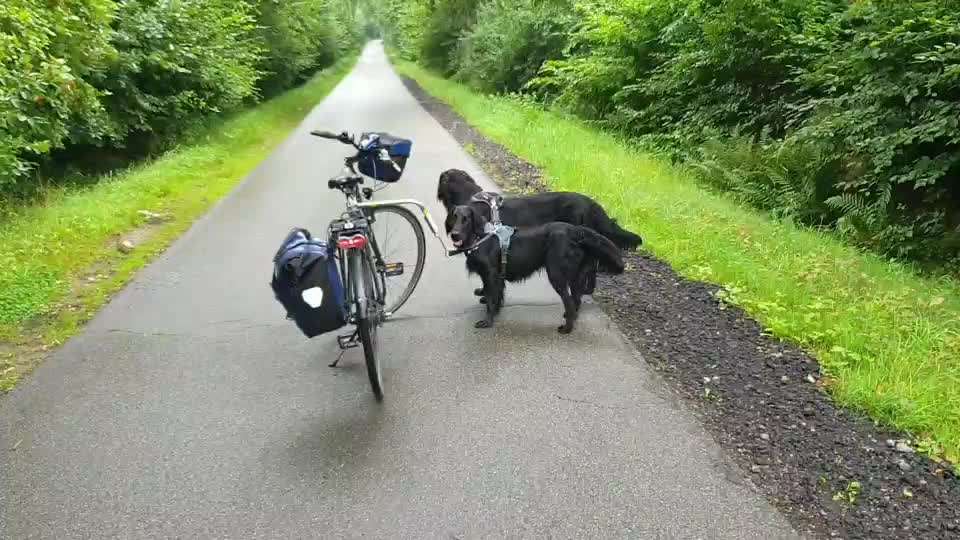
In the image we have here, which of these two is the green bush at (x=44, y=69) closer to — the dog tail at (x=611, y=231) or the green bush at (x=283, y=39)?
the dog tail at (x=611, y=231)

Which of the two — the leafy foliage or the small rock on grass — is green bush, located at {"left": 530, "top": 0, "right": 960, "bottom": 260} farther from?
the leafy foliage

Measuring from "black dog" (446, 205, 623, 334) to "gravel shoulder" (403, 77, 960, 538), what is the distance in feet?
1.58

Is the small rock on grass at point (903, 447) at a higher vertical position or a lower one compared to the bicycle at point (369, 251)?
lower

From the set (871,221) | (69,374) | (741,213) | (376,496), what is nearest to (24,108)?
(69,374)

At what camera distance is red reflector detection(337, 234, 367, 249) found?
4.14 m

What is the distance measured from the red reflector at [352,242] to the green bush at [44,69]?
574 cm

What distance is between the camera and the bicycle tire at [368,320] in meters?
4.04

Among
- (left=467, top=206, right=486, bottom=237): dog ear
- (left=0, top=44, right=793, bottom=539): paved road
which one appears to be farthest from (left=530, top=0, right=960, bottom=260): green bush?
(left=467, top=206, right=486, bottom=237): dog ear

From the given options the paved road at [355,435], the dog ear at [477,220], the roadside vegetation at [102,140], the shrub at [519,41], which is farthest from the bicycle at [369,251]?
the shrub at [519,41]

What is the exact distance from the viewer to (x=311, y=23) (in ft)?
112

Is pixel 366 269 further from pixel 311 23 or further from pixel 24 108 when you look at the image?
pixel 311 23

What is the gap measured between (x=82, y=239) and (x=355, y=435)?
531cm

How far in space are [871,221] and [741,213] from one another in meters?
1.48

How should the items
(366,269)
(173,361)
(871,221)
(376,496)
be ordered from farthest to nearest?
(871,221) → (173,361) → (366,269) → (376,496)
